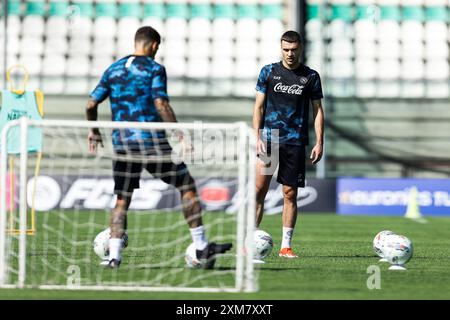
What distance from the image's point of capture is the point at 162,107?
22.9 feet

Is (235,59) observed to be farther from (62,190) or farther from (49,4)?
(62,190)

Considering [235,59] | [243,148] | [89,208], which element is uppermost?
[235,59]

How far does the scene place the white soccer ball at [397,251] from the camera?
7797mm

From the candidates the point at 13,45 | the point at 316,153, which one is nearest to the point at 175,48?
the point at 13,45

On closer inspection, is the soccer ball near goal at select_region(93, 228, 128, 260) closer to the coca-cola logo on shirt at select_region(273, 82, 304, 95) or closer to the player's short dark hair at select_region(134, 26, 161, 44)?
the player's short dark hair at select_region(134, 26, 161, 44)

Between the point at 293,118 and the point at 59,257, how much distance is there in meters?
2.31

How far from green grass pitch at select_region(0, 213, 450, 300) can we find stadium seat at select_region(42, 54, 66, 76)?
10.5 m

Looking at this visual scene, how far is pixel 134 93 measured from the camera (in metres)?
7.13

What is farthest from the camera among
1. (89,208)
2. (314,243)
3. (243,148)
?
(89,208)

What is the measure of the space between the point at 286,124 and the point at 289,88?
1.02 ft

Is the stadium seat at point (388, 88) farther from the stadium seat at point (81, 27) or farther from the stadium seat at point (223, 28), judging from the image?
the stadium seat at point (81, 27)

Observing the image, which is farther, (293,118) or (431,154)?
(431,154)
